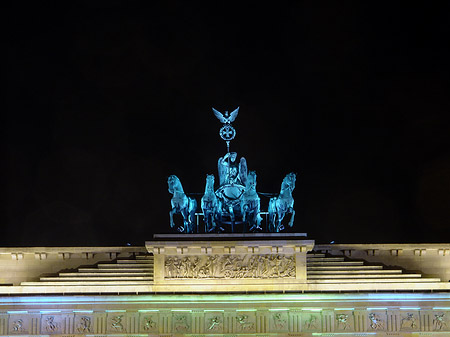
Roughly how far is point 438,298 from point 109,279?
38.1ft

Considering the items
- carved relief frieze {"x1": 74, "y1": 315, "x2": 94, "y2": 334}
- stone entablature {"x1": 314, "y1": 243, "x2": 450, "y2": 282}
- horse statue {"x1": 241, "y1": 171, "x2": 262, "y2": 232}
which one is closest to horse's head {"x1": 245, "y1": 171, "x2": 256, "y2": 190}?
horse statue {"x1": 241, "y1": 171, "x2": 262, "y2": 232}

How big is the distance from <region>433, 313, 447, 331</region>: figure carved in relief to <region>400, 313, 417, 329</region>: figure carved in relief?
27.6 inches

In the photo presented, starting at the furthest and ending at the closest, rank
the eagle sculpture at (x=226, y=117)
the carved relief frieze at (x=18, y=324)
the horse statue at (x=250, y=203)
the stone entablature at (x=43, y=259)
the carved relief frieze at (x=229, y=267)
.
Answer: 1. the eagle sculpture at (x=226, y=117)
2. the stone entablature at (x=43, y=259)
3. the horse statue at (x=250, y=203)
4. the carved relief frieze at (x=229, y=267)
5. the carved relief frieze at (x=18, y=324)

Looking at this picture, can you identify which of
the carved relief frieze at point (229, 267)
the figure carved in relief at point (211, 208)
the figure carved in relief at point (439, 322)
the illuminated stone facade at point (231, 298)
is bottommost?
the figure carved in relief at point (439, 322)

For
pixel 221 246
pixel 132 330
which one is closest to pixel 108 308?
pixel 132 330

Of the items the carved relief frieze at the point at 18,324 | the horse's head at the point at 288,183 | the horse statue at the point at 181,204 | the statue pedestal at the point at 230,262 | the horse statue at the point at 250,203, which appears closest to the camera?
the carved relief frieze at the point at 18,324

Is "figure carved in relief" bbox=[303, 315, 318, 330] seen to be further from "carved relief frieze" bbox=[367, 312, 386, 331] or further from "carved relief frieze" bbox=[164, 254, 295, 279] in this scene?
"carved relief frieze" bbox=[367, 312, 386, 331]

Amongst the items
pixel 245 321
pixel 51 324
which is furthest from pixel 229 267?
pixel 51 324

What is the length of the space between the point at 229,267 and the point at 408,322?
658cm

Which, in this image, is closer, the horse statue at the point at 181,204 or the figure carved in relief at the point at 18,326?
the figure carved in relief at the point at 18,326

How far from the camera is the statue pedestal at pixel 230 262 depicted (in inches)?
1748

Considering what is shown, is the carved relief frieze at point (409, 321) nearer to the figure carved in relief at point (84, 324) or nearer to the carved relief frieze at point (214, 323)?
the carved relief frieze at point (214, 323)

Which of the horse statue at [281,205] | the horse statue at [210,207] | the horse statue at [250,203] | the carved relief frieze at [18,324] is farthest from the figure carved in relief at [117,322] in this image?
the horse statue at [281,205]

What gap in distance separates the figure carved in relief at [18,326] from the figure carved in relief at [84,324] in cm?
201
